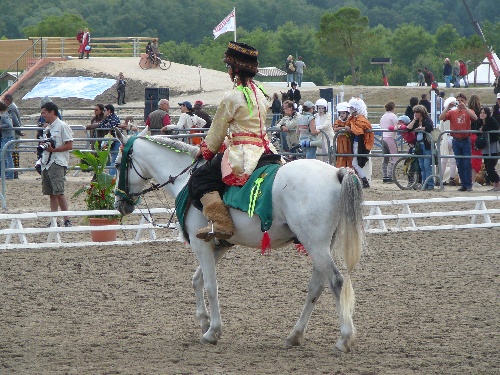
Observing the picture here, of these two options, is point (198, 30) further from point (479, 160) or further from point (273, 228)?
point (273, 228)

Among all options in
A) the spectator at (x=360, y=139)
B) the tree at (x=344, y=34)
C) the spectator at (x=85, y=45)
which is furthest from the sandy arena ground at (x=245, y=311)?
the tree at (x=344, y=34)

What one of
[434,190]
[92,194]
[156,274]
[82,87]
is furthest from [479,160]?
[82,87]

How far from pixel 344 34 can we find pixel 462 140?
166 feet

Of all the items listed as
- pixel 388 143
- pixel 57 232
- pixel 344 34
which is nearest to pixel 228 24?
pixel 388 143

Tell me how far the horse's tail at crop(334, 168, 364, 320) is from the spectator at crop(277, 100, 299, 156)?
1109 cm

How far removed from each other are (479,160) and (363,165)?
2226 mm

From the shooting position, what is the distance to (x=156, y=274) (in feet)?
34.6

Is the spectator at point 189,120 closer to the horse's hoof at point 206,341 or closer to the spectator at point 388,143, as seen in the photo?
the spectator at point 388,143

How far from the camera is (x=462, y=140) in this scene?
58.7 ft

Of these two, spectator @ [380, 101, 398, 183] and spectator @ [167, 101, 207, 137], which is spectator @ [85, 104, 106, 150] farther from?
spectator @ [380, 101, 398, 183]

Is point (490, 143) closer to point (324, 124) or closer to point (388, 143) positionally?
point (388, 143)

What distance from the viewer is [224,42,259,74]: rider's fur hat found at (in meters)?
7.79

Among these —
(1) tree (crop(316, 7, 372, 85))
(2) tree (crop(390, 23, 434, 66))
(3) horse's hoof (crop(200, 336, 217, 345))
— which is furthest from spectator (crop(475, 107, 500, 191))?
(2) tree (crop(390, 23, 434, 66))

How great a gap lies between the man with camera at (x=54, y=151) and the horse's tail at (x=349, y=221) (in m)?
6.47
